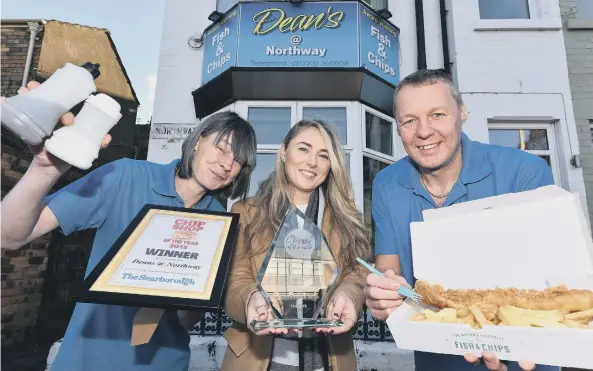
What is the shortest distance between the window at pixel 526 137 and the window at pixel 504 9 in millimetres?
1943

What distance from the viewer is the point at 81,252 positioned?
5293 millimetres

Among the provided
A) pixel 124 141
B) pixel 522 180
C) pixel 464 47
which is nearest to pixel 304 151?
pixel 522 180

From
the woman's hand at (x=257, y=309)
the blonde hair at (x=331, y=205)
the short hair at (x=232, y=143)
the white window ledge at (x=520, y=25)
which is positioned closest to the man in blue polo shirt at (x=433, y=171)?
the blonde hair at (x=331, y=205)

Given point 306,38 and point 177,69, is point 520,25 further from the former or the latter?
point 177,69

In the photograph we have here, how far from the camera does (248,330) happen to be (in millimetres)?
1577

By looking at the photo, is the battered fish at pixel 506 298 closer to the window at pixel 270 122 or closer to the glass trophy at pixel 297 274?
the glass trophy at pixel 297 274

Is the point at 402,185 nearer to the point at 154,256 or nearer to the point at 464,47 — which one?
the point at 154,256

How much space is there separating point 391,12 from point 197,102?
3787mm

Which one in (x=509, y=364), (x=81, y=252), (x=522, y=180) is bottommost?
(x=509, y=364)

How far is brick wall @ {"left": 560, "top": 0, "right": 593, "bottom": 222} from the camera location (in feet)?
14.3

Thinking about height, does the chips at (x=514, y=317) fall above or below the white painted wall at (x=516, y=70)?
below

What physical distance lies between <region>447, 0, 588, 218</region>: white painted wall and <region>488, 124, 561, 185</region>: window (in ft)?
0.42

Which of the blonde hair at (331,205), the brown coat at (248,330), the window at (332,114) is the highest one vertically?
the window at (332,114)

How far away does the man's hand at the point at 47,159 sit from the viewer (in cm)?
100
